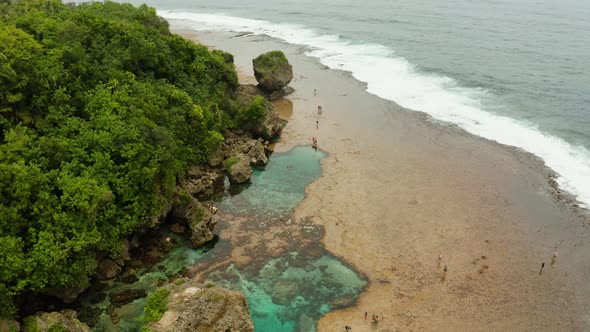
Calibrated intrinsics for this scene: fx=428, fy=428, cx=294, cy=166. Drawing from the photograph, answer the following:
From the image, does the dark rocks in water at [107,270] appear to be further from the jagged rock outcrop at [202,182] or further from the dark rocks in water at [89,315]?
the jagged rock outcrop at [202,182]

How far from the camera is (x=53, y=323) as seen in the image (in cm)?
Answer: 2647

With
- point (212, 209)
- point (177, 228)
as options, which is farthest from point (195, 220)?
point (212, 209)

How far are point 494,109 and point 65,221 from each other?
197 ft

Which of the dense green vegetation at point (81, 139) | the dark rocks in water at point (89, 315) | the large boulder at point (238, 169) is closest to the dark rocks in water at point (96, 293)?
the dark rocks in water at point (89, 315)

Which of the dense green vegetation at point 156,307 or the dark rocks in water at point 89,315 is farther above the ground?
the dense green vegetation at point 156,307

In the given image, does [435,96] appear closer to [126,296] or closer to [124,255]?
[124,255]

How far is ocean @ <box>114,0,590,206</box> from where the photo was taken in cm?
5953

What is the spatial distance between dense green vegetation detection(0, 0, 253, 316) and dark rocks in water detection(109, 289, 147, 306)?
8.58 feet

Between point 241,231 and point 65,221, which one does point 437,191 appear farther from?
point 65,221

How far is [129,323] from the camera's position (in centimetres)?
2972

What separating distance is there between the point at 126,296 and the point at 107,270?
113 inches

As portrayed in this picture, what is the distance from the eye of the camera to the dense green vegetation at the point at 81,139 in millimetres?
27969

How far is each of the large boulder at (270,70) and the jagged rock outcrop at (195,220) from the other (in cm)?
3261

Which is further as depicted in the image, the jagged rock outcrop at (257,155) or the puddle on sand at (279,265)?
the jagged rock outcrop at (257,155)
